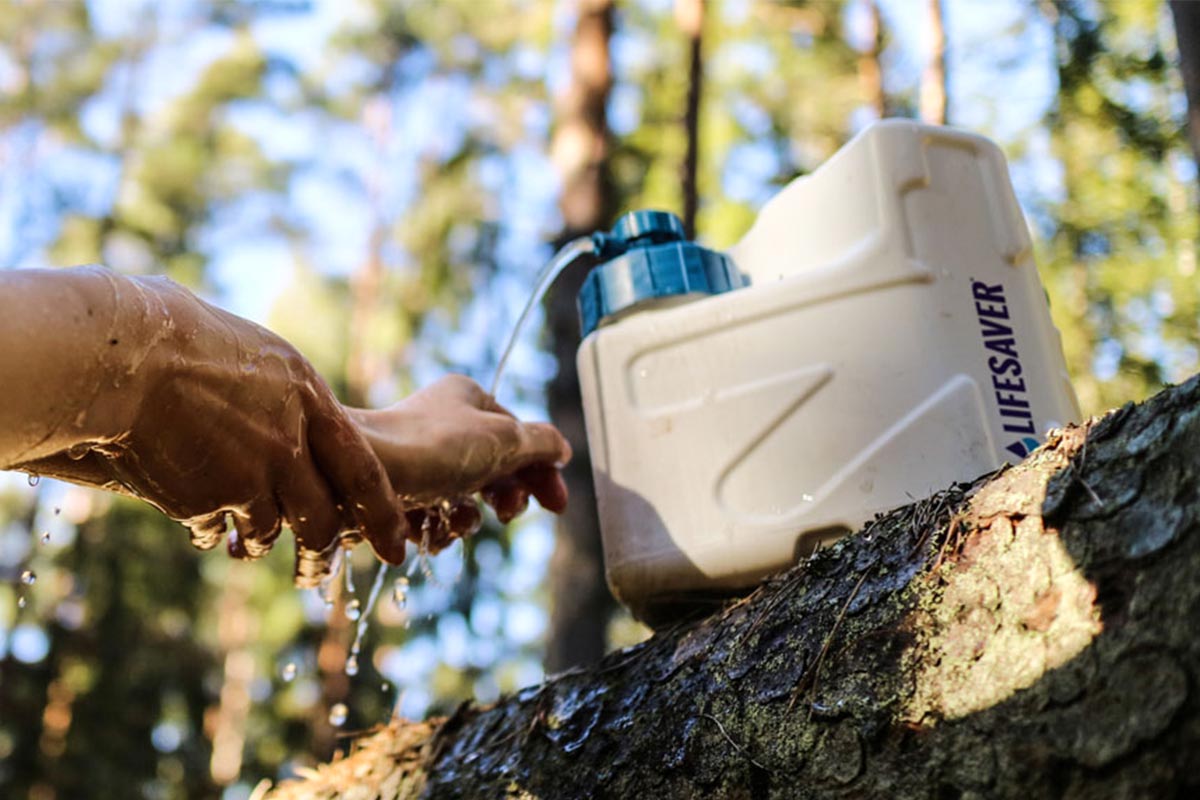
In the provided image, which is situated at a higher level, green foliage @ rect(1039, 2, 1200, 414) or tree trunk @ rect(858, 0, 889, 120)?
tree trunk @ rect(858, 0, 889, 120)

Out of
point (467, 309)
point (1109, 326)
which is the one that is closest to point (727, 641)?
point (1109, 326)

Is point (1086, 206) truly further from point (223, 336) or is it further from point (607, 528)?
point (223, 336)

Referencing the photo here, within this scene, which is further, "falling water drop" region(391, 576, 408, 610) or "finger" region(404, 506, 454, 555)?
"falling water drop" region(391, 576, 408, 610)

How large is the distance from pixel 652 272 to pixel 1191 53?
1.47m

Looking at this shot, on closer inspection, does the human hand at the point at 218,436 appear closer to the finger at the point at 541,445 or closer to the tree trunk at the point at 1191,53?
the finger at the point at 541,445

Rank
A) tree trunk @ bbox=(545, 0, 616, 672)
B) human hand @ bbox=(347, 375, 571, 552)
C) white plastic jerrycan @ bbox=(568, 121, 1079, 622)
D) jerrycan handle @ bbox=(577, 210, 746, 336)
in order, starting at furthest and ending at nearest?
1. tree trunk @ bbox=(545, 0, 616, 672)
2. jerrycan handle @ bbox=(577, 210, 746, 336)
3. human hand @ bbox=(347, 375, 571, 552)
4. white plastic jerrycan @ bbox=(568, 121, 1079, 622)

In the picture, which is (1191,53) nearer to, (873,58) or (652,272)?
(652,272)

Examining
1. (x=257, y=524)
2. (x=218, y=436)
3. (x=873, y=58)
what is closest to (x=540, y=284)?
(x=257, y=524)

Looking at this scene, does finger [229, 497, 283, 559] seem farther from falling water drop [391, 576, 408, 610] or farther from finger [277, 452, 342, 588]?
falling water drop [391, 576, 408, 610]

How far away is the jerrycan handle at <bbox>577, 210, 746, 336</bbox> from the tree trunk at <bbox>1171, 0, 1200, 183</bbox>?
1243 millimetres

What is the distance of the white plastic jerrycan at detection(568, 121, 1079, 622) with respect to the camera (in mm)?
1521

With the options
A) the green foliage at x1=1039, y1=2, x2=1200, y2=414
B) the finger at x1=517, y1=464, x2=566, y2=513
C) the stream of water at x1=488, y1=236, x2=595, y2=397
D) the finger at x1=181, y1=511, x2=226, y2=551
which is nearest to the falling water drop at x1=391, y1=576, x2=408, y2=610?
the finger at x1=517, y1=464, x2=566, y2=513

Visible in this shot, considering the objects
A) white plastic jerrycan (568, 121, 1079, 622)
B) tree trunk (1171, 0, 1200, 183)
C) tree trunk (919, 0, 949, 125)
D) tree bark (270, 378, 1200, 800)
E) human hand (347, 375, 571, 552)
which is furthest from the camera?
tree trunk (919, 0, 949, 125)

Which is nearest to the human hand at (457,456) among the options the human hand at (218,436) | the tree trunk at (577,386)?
the human hand at (218,436)
